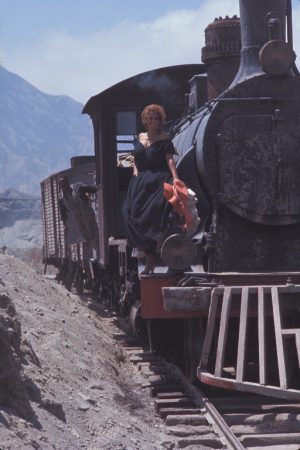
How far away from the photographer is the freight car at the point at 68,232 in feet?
56.2

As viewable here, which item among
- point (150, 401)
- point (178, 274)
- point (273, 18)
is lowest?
point (150, 401)

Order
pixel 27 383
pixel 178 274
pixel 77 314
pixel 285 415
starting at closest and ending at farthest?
1. pixel 27 383
2. pixel 285 415
3. pixel 178 274
4. pixel 77 314

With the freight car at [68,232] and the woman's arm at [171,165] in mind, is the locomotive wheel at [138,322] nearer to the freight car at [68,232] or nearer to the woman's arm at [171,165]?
the woman's arm at [171,165]

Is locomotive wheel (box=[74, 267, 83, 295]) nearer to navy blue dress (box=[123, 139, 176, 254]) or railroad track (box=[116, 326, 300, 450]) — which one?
railroad track (box=[116, 326, 300, 450])

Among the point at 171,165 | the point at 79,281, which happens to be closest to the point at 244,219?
the point at 171,165

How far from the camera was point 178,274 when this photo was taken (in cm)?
772

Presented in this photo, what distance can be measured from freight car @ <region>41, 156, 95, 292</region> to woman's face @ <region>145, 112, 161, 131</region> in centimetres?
717

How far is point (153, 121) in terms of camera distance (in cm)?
817

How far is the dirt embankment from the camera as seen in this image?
215 inches

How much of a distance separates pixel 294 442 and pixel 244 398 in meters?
1.50

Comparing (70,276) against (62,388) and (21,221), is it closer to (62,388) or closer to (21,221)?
(62,388)

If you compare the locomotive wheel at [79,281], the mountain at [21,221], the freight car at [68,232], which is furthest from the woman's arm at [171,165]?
the mountain at [21,221]

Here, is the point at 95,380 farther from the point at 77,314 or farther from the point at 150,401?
the point at 77,314

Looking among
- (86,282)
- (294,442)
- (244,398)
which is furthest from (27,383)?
(86,282)
